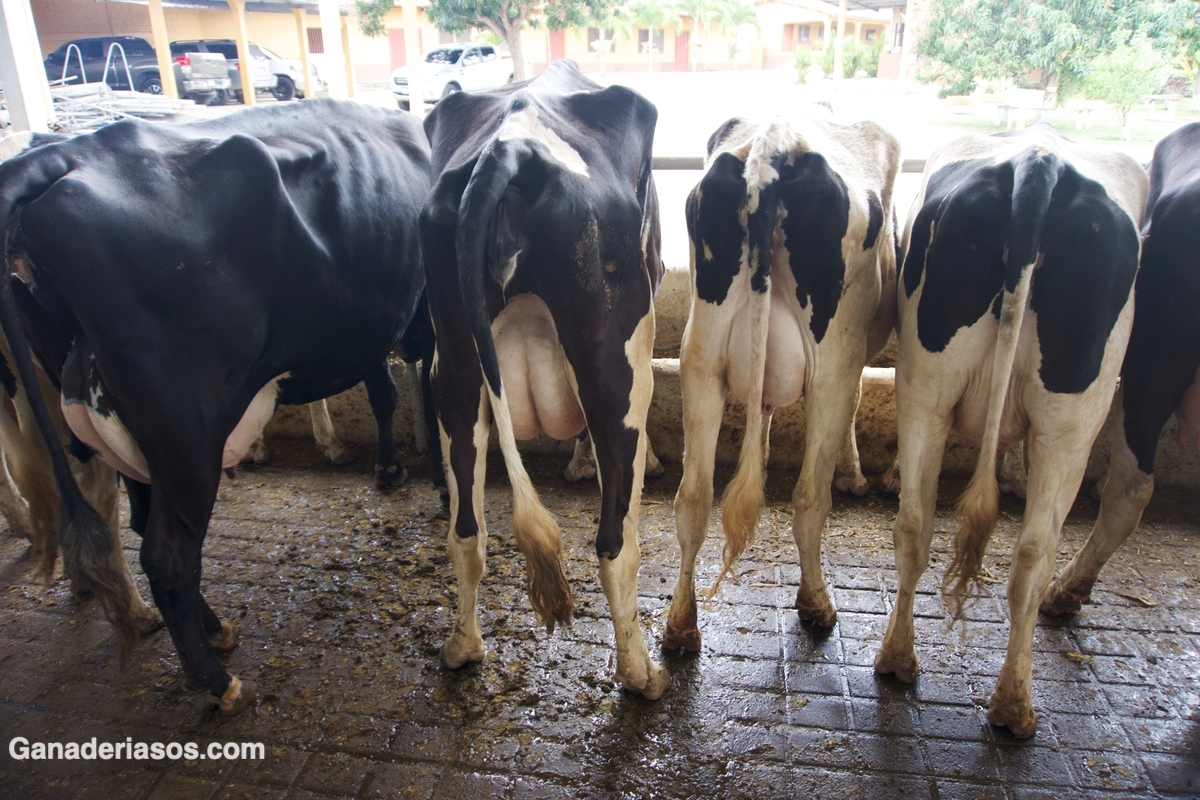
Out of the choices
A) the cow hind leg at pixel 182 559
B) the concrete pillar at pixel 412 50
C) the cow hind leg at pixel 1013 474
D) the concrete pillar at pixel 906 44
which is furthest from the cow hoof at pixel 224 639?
the concrete pillar at pixel 906 44

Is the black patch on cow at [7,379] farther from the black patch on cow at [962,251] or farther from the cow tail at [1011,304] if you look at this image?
the cow tail at [1011,304]

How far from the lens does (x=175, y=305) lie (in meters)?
2.23

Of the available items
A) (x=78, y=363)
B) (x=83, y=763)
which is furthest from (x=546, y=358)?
(x=83, y=763)

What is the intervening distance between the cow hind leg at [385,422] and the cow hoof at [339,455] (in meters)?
0.38

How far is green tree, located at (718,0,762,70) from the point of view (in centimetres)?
884

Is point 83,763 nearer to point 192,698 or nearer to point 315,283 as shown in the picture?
point 192,698

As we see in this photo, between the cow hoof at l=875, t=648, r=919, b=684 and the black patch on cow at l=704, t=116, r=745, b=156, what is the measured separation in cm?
211

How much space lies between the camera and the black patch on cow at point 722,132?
9.65ft

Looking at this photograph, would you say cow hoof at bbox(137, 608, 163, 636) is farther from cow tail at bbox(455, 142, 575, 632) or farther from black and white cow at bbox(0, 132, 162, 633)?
cow tail at bbox(455, 142, 575, 632)

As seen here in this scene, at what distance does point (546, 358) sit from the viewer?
243 cm

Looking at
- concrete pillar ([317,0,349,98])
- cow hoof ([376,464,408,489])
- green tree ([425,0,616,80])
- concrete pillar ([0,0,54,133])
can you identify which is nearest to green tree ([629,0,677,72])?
green tree ([425,0,616,80])

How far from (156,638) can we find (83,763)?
0.69m

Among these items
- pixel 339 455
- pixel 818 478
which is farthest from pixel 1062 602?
pixel 339 455
